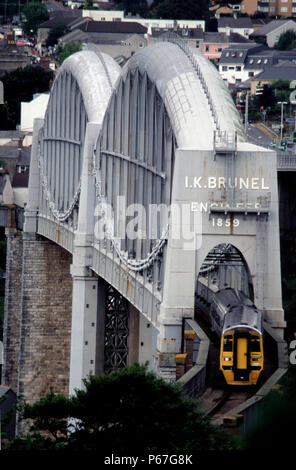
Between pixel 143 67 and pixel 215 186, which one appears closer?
pixel 215 186

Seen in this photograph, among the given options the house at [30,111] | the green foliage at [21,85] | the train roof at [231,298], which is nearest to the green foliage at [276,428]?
the train roof at [231,298]

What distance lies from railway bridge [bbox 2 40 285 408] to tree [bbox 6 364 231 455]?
965 cm

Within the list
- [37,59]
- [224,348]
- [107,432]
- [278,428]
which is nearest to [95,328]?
[224,348]

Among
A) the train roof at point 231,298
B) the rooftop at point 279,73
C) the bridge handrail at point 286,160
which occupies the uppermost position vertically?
the rooftop at point 279,73

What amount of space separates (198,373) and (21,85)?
125545 mm

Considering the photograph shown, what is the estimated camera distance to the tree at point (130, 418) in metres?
34.3

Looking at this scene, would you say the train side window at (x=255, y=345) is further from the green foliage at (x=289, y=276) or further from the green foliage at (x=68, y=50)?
the green foliage at (x=68, y=50)

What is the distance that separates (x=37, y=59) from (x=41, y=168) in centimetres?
10834

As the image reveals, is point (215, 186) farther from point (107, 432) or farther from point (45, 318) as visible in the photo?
point (45, 318)

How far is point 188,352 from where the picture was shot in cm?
4850

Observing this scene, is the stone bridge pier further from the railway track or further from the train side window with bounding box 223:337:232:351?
the train side window with bounding box 223:337:232:351

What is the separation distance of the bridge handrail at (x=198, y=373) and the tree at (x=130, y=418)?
3.51 metres

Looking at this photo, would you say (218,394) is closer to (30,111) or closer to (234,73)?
(30,111)

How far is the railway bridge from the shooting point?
160 feet
